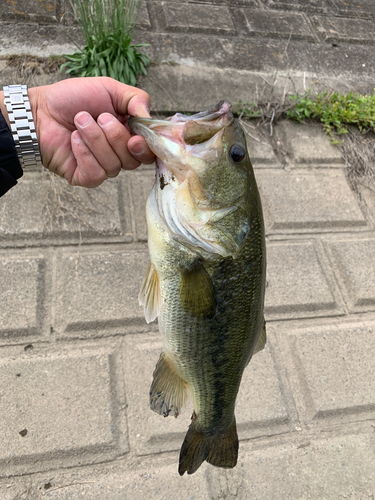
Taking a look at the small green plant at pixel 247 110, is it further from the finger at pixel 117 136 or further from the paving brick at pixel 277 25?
→ the finger at pixel 117 136

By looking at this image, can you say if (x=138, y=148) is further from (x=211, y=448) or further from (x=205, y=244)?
(x=211, y=448)

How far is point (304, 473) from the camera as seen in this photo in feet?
7.02

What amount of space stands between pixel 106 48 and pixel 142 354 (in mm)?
2520

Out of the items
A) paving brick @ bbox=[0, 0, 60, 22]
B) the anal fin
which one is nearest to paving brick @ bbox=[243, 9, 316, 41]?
paving brick @ bbox=[0, 0, 60, 22]

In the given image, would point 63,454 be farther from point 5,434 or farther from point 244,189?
point 244,189

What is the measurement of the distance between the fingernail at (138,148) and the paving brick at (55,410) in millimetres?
1375

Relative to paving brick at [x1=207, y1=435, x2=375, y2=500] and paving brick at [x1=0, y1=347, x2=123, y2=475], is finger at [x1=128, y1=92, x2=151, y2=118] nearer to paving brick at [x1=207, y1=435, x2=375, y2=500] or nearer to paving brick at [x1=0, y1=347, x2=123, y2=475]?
paving brick at [x1=0, y1=347, x2=123, y2=475]

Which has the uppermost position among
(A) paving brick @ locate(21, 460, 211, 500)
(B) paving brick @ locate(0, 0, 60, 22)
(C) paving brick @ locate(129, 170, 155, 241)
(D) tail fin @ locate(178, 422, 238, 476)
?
(B) paving brick @ locate(0, 0, 60, 22)

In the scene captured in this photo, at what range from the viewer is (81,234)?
2654mm

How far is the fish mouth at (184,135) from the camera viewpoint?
48.8 inches

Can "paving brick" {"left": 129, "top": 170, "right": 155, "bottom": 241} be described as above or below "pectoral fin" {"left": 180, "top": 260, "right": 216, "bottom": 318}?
below

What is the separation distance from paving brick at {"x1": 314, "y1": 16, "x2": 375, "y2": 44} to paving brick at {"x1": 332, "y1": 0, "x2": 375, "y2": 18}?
0.48ft

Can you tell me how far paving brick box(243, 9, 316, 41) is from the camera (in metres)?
4.04

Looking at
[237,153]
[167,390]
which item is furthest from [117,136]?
[167,390]
